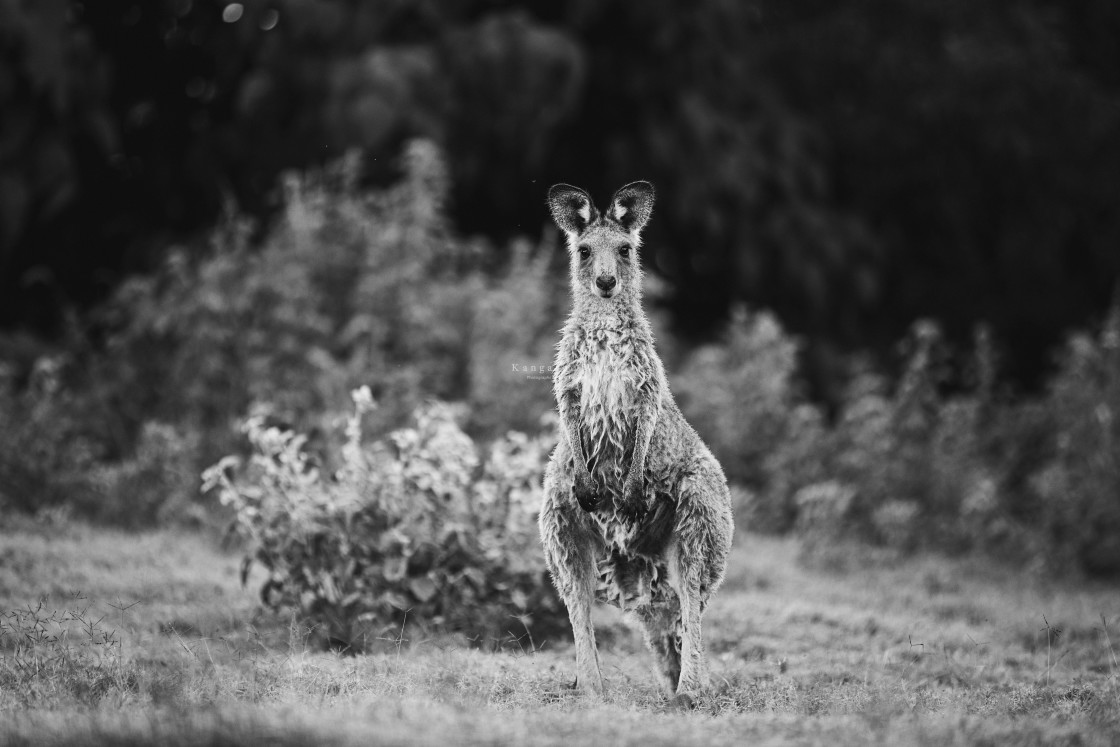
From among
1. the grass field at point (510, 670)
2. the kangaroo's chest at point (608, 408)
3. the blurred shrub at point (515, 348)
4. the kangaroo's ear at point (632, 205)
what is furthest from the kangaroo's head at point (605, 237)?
the blurred shrub at point (515, 348)

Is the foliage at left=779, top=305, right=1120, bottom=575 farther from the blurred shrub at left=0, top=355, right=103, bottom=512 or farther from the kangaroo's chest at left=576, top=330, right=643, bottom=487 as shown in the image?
the blurred shrub at left=0, top=355, right=103, bottom=512

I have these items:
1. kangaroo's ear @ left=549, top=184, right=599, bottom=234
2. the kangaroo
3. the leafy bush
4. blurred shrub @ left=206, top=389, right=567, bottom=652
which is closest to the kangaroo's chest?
the kangaroo

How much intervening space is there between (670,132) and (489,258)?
3.42 metres

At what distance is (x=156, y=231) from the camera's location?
643 inches

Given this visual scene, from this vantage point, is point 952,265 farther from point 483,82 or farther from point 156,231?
point 156,231

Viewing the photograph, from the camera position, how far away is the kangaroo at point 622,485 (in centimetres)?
631

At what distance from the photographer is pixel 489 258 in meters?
15.1

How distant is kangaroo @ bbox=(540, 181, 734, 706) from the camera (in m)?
6.31

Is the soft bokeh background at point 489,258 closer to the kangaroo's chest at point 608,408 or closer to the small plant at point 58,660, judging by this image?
the small plant at point 58,660

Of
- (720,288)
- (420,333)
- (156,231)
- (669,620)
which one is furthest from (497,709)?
(720,288)

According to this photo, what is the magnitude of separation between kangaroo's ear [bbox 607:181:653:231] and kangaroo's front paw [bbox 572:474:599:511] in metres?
1.41

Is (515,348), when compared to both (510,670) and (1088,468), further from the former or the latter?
(510,670)

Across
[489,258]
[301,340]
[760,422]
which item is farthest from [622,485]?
[489,258]

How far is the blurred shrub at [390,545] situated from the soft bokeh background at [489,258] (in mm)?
27
